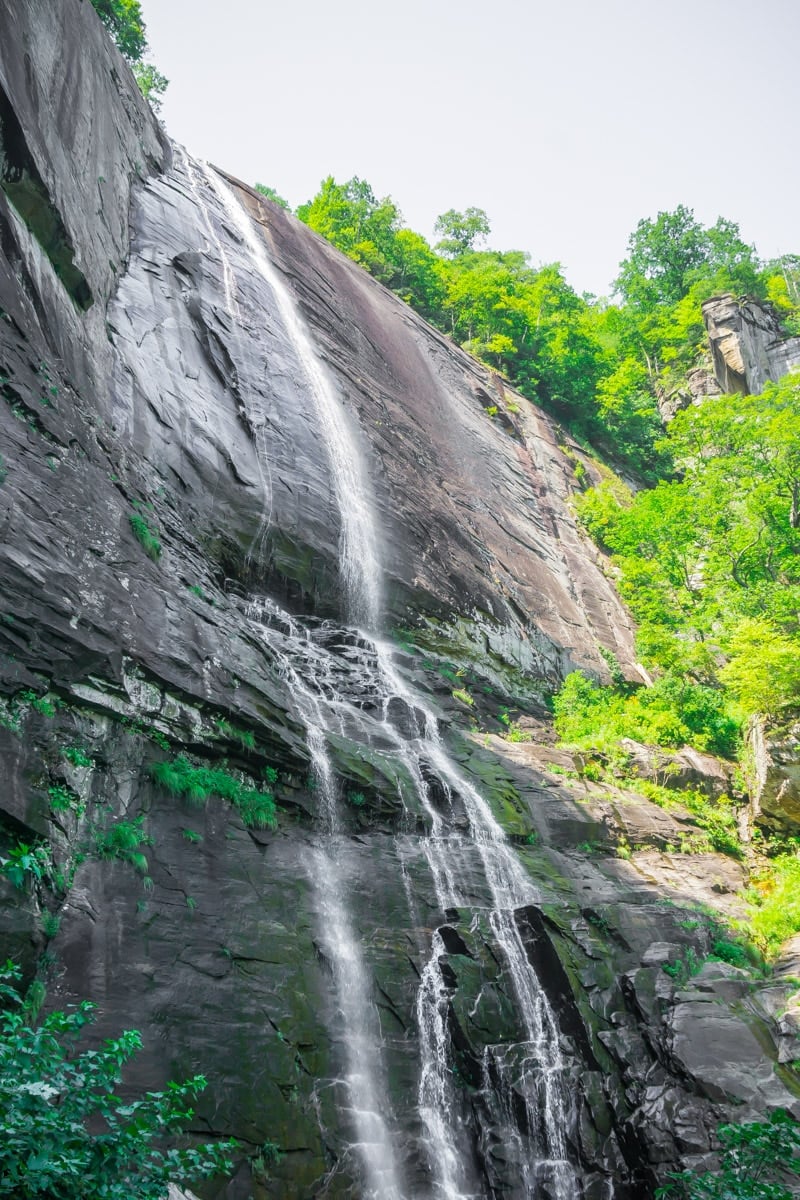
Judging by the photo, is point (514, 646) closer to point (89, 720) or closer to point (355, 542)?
point (355, 542)

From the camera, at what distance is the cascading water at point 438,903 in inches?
335

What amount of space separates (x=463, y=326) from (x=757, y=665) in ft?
83.2

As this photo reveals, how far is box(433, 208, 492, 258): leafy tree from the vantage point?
46719mm

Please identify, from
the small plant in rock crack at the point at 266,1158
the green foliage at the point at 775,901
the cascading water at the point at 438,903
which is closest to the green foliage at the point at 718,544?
the green foliage at the point at 775,901

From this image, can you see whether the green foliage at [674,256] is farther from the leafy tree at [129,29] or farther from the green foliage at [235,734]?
the green foliage at [235,734]

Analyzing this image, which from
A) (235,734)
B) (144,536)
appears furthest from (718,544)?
(144,536)

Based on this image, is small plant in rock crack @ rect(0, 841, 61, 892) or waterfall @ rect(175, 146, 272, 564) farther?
waterfall @ rect(175, 146, 272, 564)

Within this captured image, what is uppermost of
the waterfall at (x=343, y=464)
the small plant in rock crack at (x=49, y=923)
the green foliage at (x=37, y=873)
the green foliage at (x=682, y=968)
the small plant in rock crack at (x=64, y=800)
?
the waterfall at (x=343, y=464)

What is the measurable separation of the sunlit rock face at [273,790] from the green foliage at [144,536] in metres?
0.04

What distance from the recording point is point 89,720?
8.23 m

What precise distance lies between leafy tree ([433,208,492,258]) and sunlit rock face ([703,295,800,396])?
15.3 m

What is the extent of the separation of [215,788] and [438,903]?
3.52m

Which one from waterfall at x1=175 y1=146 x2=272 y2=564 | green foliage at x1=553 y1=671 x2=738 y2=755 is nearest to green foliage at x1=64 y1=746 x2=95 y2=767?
waterfall at x1=175 y1=146 x2=272 y2=564

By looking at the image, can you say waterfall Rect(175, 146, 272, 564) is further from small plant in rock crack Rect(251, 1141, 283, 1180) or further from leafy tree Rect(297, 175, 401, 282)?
leafy tree Rect(297, 175, 401, 282)
